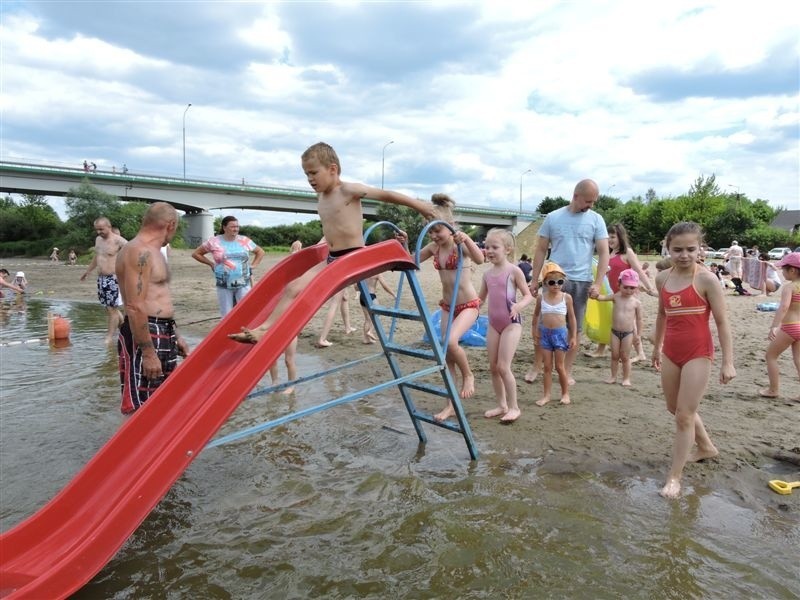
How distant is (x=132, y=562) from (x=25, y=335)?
32.5ft

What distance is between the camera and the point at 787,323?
5.65 meters

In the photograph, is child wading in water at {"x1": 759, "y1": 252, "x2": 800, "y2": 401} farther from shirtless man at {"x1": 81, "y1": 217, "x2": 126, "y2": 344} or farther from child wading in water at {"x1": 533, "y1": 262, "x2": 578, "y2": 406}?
shirtless man at {"x1": 81, "y1": 217, "x2": 126, "y2": 344}

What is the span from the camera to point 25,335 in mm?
10898

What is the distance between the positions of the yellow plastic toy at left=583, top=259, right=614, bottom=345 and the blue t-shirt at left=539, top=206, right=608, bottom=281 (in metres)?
1.46

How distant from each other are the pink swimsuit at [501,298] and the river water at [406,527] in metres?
1.16

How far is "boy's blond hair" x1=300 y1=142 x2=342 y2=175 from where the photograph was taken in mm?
3791

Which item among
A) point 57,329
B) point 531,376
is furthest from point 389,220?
point 531,376

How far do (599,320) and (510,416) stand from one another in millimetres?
2818

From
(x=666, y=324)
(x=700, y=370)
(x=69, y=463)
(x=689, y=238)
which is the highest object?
(x=689, y=238)

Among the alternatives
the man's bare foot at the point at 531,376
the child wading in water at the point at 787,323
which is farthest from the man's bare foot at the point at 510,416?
the child wading in water at the point at 787,323

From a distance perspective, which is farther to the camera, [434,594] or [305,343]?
[305,343]

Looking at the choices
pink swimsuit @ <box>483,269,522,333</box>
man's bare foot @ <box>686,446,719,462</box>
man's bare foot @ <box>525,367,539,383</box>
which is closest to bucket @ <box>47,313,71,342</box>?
man's bare foot @ <box>525,367,539,383</box>

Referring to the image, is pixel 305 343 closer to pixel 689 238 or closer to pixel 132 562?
pixel 132 562

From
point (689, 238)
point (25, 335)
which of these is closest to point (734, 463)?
point (689, 238)
